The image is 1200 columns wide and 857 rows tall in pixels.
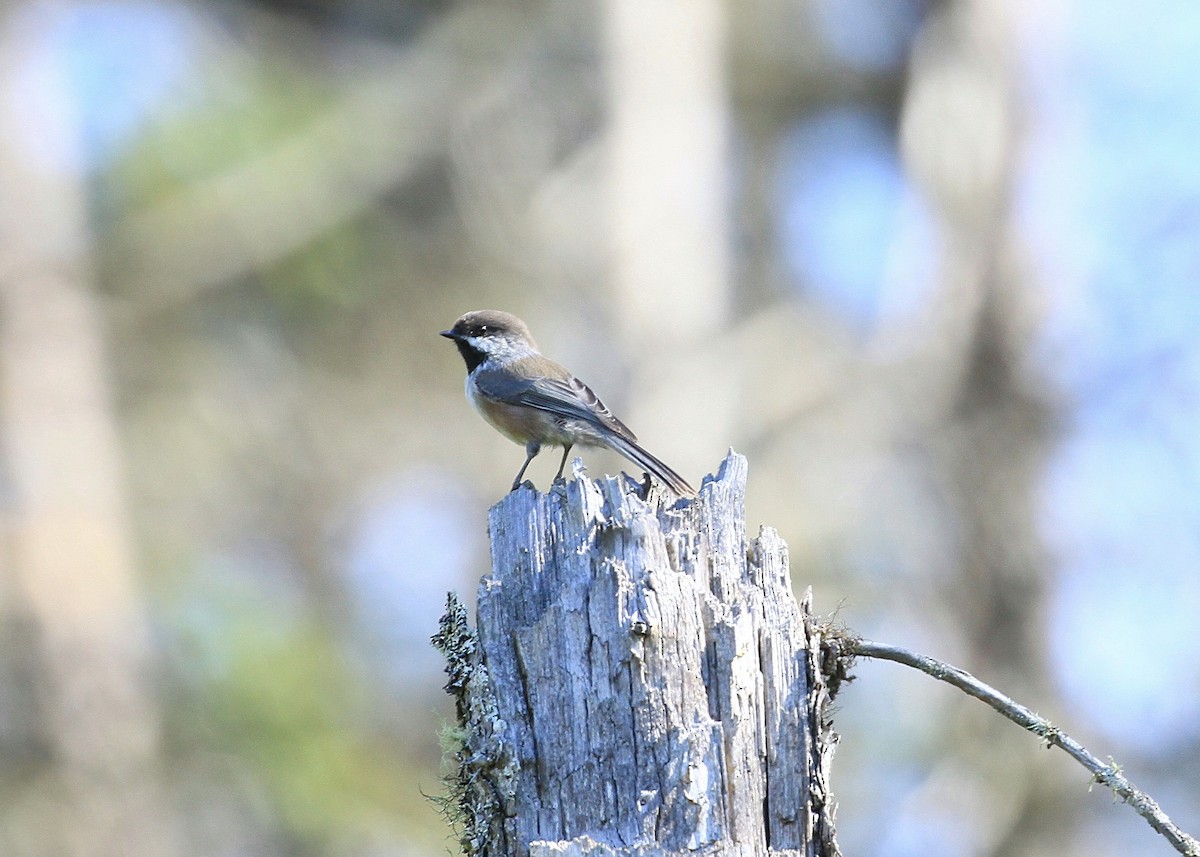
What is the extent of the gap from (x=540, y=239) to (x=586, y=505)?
9.97 m

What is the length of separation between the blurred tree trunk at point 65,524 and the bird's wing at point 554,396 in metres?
6.27

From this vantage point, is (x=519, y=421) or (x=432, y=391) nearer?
(x=519, y=421)

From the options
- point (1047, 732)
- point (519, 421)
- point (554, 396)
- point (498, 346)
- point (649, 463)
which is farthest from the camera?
point (498, 346)

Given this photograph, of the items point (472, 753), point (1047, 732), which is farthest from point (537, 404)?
point (1047, 732)

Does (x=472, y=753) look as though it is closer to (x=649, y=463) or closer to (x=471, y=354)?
(x=649, y=463)

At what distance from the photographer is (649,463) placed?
552 cm

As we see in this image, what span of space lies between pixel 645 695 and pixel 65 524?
9.96 metres

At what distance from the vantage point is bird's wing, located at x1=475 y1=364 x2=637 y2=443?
604cm

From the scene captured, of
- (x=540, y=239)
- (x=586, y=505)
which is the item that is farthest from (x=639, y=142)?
(x=586, y=505)

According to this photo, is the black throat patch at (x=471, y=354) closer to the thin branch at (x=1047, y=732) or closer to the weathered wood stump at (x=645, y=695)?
the weathered wood stump at (x=645, y=695)

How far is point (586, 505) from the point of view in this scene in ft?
10.5

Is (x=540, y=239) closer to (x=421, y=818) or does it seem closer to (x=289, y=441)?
(x=289, y=441)

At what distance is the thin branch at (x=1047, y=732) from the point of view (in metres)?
2.95

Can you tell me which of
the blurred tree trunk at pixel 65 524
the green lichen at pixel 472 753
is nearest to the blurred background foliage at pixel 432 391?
the blurred tree trunk at pixel 65 524
